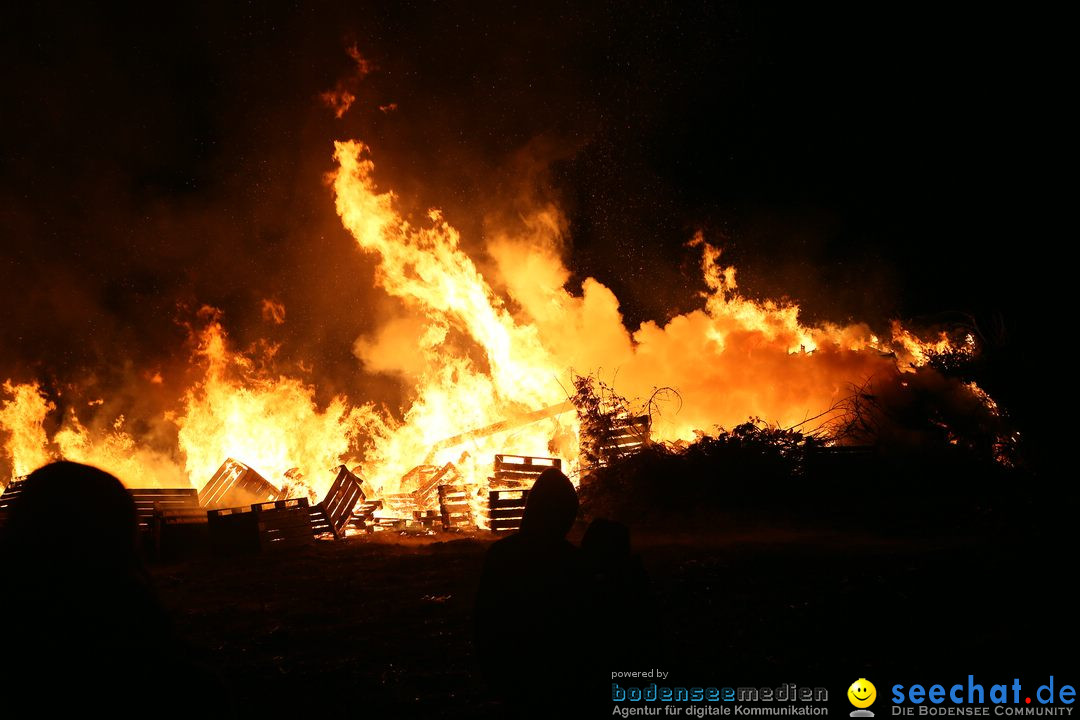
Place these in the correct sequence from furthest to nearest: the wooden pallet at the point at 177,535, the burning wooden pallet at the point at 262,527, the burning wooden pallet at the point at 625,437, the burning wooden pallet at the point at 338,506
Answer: the burning wooden pallet at the point at 625,437 → the burning wooden pallet at the point at 338,506 → the burning wooden pallet at the point at 262,527 → the wooden pallet at the point at 177,535

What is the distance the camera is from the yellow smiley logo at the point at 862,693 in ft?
12.0

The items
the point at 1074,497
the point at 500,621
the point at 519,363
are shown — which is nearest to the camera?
the point at 500,621

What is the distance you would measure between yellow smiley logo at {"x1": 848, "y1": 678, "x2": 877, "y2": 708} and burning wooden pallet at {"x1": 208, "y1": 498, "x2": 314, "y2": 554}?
11270mm

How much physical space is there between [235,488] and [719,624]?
51.5 feet

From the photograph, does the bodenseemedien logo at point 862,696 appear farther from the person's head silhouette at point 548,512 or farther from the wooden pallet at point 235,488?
the wooden pallet at point 235,488

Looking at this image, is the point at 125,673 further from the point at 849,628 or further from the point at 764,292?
the point at 764,292

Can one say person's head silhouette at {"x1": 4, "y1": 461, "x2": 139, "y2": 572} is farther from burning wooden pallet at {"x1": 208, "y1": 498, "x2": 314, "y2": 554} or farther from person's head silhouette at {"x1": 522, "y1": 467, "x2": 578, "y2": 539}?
burning wooden pallet at {"x1": 208, "y1": 498, "x2": 314, "y2": 554}

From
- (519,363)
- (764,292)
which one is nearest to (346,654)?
(519,363)

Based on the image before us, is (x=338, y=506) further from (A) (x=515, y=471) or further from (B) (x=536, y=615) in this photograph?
(B) (x=536, y=615)

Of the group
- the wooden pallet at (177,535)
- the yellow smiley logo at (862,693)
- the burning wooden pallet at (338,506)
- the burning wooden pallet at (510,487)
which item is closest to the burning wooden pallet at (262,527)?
the wooden pallet at (177,535)

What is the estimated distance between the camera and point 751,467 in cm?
1352

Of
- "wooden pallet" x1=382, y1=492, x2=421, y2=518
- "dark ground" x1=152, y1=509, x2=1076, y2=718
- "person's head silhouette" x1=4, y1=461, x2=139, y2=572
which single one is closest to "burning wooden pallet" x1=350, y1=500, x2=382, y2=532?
"wooden pallet" x1=382, y1=492, x2=421, y2=518

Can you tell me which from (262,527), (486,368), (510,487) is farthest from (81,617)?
(486,368)

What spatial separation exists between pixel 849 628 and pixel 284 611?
6241mm
